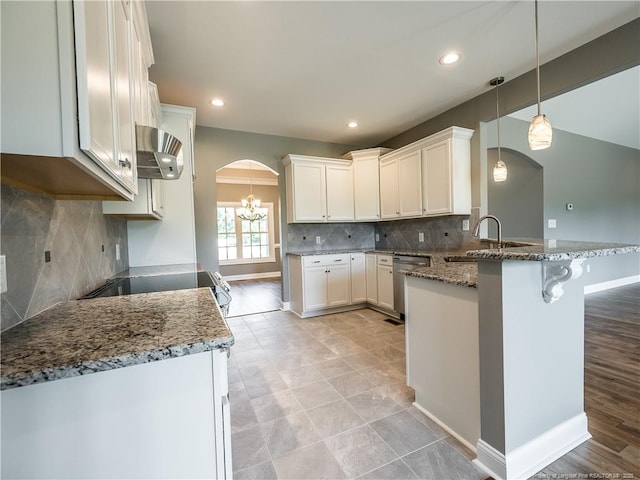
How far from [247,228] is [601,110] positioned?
286 inches

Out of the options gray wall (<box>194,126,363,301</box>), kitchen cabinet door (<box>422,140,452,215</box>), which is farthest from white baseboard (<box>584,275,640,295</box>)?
gray wall (<box>194,126,363,301</box>)

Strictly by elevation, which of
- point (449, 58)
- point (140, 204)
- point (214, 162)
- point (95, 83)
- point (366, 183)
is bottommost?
point (140, 204)

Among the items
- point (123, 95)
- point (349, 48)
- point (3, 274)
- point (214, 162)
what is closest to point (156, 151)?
point (123, 95)

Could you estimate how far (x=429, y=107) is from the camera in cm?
352

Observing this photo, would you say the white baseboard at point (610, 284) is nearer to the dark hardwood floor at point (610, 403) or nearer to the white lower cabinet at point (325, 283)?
the dark hardwood floor at point (610, 403)

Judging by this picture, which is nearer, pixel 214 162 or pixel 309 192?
pixel 214 162

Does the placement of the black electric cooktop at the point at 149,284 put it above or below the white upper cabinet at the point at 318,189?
below

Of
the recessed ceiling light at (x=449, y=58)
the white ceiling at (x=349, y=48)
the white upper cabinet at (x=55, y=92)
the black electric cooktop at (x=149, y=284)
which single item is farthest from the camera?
the recessed ceiling light at (x=449, y=58)

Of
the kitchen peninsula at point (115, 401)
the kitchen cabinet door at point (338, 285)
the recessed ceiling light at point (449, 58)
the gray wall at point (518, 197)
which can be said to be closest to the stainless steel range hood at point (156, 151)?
the kitchen peninsula at point (115, 401)

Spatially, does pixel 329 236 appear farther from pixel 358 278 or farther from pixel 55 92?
pixel 55 92

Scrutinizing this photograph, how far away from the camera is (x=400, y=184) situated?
400cm

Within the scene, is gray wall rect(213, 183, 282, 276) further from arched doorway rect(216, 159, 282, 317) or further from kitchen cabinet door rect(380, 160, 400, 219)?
kitchen cabinet door rect(380, 160, 400, 219)

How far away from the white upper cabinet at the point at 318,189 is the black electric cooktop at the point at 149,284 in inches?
86.5

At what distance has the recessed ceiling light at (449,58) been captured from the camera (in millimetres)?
2428
